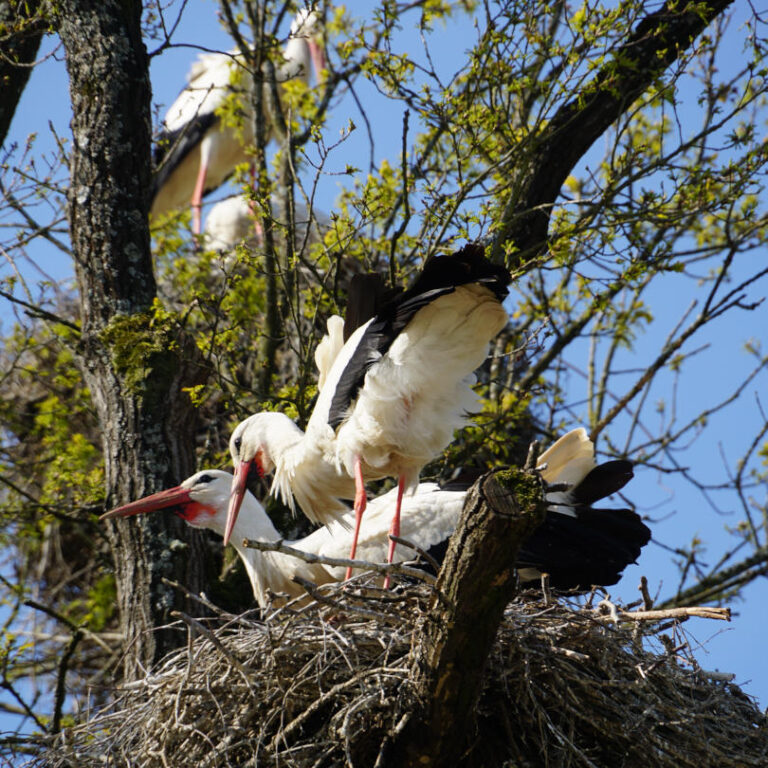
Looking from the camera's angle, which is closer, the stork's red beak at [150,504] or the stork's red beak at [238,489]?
the stork's red beak at [150,504]

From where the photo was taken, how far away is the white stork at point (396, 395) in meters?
4.40

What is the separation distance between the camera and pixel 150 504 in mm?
5371

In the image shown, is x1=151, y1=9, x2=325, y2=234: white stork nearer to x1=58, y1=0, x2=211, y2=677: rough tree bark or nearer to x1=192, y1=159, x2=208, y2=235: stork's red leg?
x1=192, y1=159, x2=208, y2=235: stork's red leg

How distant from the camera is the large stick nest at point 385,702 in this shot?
360 centimetres

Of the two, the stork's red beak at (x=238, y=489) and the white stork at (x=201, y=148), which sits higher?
the white stork at (x=201, y=148)

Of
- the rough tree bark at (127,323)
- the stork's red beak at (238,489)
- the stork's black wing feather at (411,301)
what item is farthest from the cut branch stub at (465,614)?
the stork's red beak at (238,489)

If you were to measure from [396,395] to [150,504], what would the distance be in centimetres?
139

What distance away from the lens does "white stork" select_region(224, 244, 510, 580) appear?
440cm

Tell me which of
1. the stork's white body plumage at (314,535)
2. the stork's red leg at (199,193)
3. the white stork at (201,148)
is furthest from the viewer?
the stork's red leg at (199,193)

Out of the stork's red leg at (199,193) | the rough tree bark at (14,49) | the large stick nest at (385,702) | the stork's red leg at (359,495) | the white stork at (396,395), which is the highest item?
the stork's red leg at (199,193)

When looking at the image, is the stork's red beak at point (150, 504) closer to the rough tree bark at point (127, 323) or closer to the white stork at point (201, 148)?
the rough tree bark at point (127, 323)

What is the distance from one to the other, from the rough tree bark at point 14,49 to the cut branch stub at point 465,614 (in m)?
4.19

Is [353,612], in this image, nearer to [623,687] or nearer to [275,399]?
[623,687]

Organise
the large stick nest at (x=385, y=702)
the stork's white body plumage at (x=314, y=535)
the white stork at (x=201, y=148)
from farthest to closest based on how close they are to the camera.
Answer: the white stork at (x=201, y=148) < the stork's white body plumage at (x=314, y=535) < the large stick nest at (x=385, y=702)
